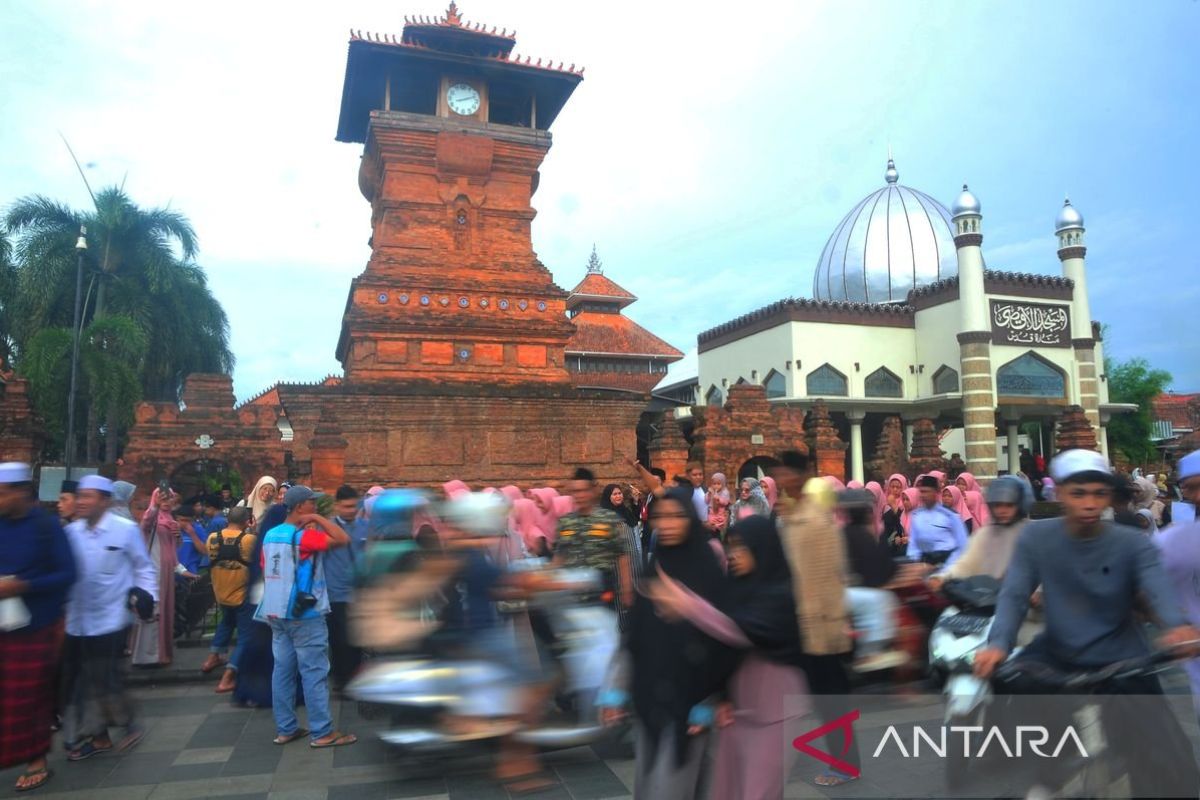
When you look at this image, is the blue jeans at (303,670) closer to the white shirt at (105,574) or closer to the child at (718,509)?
the white shirt at (105,574)

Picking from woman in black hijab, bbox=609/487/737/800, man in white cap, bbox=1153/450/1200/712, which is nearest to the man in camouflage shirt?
woman in black hijab, bbox=609/487/737/800

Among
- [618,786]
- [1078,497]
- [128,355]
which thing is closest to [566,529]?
[618,786]

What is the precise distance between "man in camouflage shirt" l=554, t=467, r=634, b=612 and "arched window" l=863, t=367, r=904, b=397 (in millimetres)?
28707

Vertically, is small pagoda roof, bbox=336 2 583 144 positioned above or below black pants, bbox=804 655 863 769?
above

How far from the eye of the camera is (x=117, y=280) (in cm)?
2706

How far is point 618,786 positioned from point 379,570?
6.55 ft

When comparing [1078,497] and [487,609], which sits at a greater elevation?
[1078,497]

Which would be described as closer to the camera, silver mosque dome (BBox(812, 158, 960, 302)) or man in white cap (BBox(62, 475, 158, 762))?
man in white cap (BBox(62, 475, 158, 762))

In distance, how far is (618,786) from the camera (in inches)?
178

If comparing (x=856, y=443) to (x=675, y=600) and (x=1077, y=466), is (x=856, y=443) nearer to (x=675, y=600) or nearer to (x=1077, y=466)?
(x=1077, y=466)

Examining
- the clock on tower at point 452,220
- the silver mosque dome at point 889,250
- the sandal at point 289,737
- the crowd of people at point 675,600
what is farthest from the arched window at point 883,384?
the sandal at point 289,737

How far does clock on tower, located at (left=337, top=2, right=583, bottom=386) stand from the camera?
64.8ft

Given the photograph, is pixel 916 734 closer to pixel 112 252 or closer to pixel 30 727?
pixel 30 727

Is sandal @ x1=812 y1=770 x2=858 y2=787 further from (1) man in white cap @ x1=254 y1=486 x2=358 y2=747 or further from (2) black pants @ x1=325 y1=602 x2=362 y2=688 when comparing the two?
(2) black pants @ x1=325 y1=602 x2=362 y2=688
